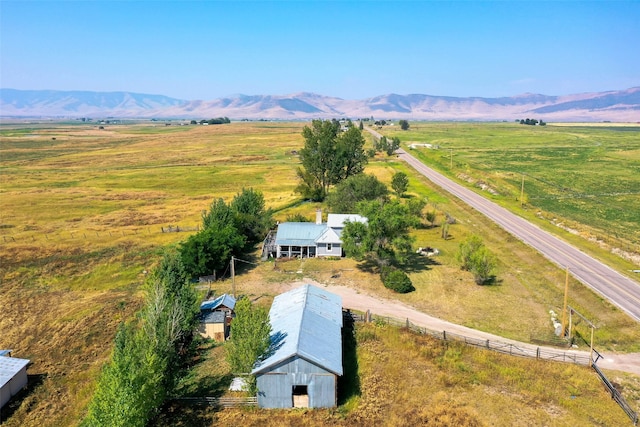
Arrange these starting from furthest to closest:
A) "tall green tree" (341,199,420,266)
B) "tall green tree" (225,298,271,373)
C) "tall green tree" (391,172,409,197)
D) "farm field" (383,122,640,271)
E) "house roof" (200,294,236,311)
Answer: "tall green tree" (391,172,409,197), "farm field" (383,122,640,271), "tall green tree" (341,199,420,266), "house roof" (200,294,236,311), "tall green tree" (225,298,271,373)

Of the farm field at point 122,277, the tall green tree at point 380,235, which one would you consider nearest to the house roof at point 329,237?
the farm field at point 122,277

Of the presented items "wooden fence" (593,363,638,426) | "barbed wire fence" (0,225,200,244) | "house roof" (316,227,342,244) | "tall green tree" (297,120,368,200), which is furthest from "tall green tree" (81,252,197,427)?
"tall green tree" (297,120,368,200)

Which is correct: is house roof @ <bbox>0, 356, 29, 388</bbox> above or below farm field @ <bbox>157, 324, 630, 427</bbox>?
above

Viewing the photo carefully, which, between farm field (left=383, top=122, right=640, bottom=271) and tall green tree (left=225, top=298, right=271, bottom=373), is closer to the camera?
tall green tree (left=225, top=298, right=271, bottom=373)

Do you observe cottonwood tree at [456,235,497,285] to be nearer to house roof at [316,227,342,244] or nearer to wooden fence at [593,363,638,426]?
house roof at [316,227,342,244]

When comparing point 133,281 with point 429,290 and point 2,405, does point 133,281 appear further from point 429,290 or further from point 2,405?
point 429,290

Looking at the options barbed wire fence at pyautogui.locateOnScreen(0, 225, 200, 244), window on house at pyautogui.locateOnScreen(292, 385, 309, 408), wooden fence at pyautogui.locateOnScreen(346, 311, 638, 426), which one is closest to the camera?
window on house at pyautogui.locateOnScreen(292, 385, 309, 408)

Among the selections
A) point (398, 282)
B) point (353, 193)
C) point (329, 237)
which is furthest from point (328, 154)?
→ point (398, 282)

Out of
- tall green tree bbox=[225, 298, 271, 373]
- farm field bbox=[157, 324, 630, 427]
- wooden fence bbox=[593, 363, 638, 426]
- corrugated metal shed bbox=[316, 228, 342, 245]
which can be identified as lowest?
farm field bbox=[157, 324, 630, 427]
